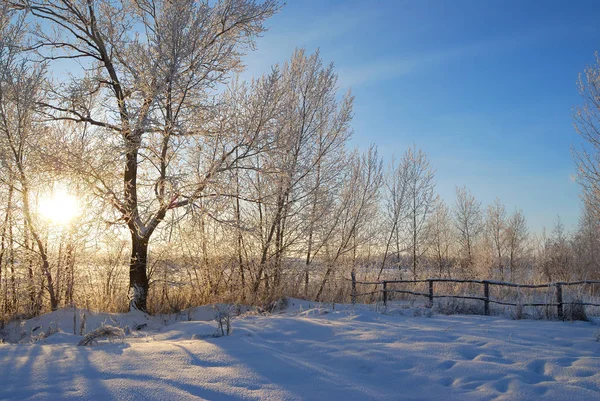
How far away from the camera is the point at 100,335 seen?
171 inches

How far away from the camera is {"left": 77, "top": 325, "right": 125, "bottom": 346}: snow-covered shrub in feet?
13.8

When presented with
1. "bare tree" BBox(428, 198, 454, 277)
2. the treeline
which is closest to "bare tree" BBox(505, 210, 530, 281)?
"bare tree" BBox(428, 198, 454, 277)

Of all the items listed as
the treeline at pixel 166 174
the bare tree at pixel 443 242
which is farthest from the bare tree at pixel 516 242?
the treeline at pixel 166 174

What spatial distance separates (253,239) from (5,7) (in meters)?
6.96

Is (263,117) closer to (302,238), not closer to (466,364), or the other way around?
(302,238)

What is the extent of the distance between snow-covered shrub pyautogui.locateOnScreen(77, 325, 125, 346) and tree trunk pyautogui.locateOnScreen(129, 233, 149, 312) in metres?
3.79

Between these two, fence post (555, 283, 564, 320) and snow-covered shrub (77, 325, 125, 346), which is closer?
snow-covered shrub (77, 325, 125, 346)

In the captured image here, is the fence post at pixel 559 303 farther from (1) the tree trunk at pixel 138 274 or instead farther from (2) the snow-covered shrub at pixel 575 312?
(1) the tree trunk at pixel 138 274

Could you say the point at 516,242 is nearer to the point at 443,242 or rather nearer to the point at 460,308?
the point at 443,242

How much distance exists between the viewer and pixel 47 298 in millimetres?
8812

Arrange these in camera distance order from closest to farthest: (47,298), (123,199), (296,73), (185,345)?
1. (185,345)
2. (123,199)
3. (47,298)
4. (296,73)

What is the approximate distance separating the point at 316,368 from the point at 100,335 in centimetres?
252

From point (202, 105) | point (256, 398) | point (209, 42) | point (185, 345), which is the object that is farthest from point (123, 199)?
point (256, 398)

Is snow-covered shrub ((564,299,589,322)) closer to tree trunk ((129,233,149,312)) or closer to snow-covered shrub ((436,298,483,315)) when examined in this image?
snow-covered shrub ((436,298,483,315))
